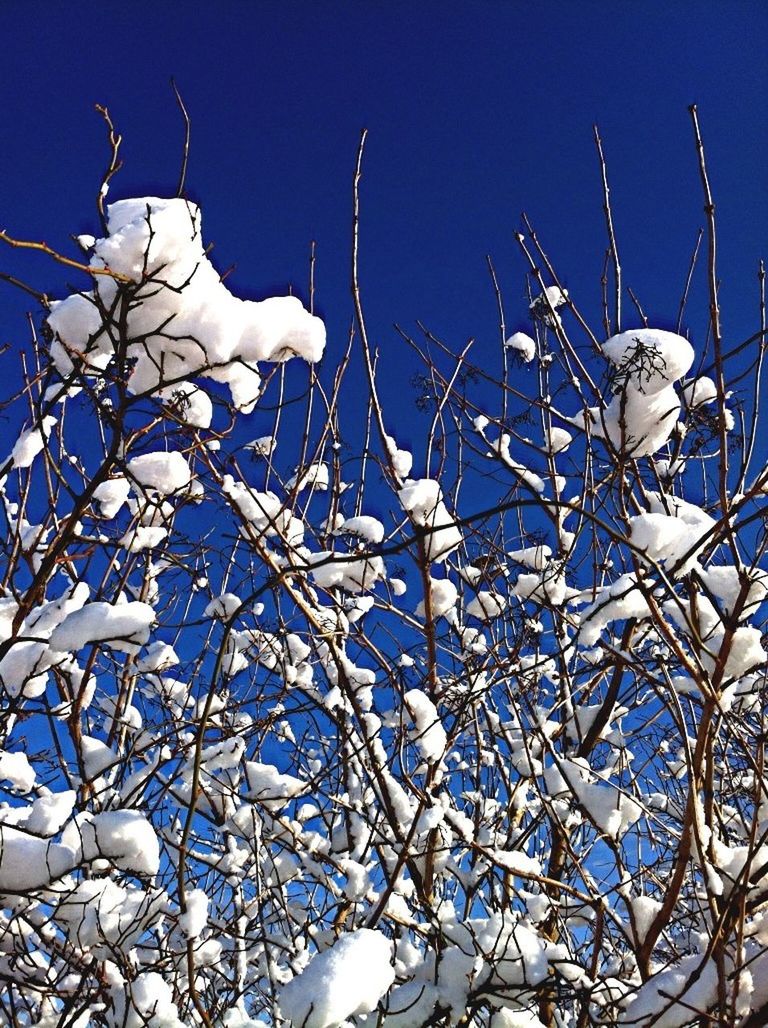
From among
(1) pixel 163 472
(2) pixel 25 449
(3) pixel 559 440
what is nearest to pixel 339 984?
(1) pixel 163 472

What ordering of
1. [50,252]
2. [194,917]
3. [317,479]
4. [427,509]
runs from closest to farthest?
[50,252] → [194,917] → [427,509] → [317,479]

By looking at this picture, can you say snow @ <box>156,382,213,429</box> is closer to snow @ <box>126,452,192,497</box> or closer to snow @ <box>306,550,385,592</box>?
snow @ <box>126,452,192,497</box>

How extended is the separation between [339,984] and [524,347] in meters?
2.42

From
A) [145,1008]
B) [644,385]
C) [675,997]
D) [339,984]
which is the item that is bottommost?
[675,997]

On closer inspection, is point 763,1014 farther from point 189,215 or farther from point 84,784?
point 84,784

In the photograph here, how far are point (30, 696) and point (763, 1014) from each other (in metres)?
1.58

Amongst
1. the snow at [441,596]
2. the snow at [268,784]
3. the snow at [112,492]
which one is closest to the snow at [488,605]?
the snow at [441,596]

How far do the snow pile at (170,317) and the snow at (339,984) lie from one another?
34.6 inches

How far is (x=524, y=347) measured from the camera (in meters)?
2.97

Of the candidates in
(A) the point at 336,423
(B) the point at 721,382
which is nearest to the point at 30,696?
(A) the point at 336,423

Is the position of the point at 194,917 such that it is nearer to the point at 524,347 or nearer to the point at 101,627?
the point at 101,627

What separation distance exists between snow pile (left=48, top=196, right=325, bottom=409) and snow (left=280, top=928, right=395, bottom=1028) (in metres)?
0.88

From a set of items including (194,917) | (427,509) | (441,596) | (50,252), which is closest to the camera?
(50,252)

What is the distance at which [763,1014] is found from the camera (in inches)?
49.0
